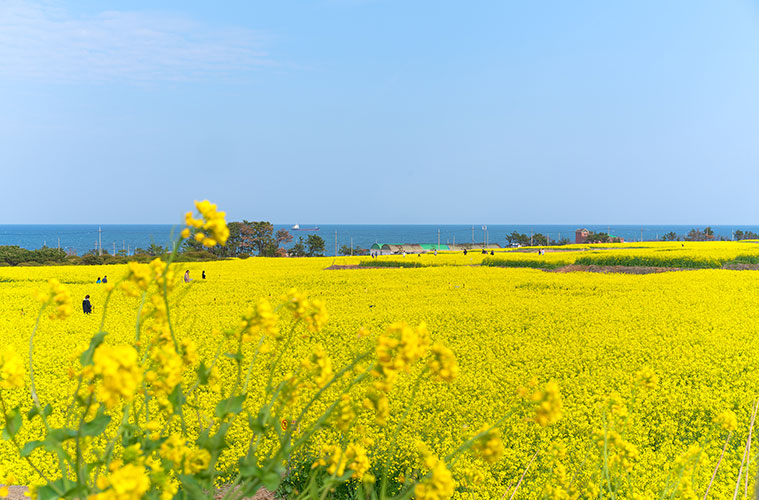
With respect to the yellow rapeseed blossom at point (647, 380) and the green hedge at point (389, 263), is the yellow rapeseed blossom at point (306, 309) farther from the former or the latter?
the green hedge at point (389, 263)

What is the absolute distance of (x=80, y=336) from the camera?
788 centimetres

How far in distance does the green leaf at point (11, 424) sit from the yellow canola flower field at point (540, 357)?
22 cm

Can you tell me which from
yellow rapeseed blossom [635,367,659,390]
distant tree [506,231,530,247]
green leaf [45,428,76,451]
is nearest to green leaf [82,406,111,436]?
green leaf [45,428,76,451]

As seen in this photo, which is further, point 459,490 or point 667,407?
point 667,407

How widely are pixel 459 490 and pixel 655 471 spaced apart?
1.43 metres

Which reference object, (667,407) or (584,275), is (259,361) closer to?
(667,407)

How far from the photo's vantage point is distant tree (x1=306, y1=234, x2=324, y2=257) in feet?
115

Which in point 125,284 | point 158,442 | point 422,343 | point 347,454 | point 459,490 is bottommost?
point 459,490

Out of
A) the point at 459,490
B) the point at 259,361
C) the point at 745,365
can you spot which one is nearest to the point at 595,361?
the point at 745,365

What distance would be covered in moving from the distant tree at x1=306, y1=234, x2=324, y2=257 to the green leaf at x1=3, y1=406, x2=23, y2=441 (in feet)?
111

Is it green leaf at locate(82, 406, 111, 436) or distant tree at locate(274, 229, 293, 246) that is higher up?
distant tree at locate(274, 229, 293, 246)

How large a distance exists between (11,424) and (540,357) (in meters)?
5.62

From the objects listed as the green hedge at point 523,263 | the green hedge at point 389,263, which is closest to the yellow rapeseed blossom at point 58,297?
the green hedge at point 523,263

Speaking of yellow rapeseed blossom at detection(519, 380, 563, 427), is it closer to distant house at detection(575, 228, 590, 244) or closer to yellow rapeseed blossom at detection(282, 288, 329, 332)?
yellow rapeseed blossom at detection(282, 288, 329, 332)
